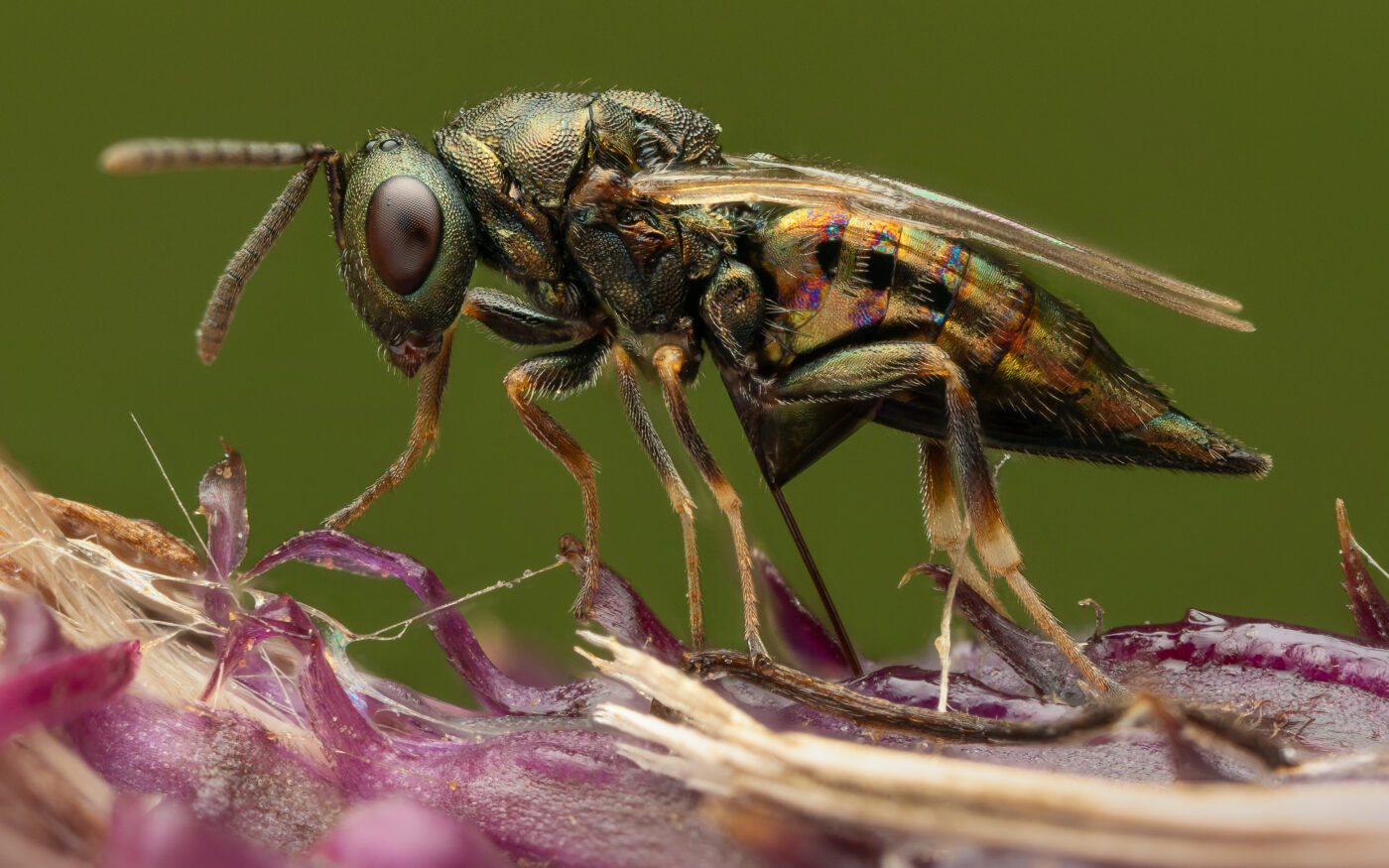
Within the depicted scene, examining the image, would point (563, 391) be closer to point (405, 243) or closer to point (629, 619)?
point (405, 243)

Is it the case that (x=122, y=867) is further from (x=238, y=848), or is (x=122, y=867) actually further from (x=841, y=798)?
(x=841, y=798)

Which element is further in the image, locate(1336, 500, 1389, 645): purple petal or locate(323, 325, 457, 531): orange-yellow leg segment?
locate(323, 325, 457, 531): orange-yellow leg segment

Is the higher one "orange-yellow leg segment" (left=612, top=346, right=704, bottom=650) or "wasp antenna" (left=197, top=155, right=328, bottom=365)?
"wasp antenna" (left=197, top=155, right=328, bottom=365)

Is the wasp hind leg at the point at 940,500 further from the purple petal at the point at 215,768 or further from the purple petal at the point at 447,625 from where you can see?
the purple petal at the point at 215,768

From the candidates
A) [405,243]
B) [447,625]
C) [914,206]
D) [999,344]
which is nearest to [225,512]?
[447,625]

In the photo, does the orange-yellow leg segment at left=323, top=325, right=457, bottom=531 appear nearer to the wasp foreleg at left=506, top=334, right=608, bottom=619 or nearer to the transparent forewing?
the wasp foreleg at left=506, top=334, right=608, bottom=619

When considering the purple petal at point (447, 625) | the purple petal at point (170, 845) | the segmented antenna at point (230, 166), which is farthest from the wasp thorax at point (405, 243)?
the purple petal at point (170, 845)

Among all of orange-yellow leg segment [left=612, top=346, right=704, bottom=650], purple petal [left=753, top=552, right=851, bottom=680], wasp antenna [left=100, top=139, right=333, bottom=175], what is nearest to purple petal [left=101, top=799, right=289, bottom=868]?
purple petal [left=753, top=552, right=851, bottom=680]
